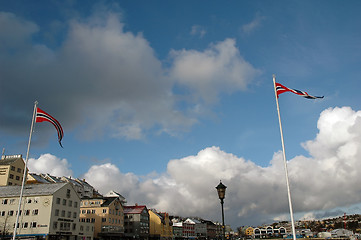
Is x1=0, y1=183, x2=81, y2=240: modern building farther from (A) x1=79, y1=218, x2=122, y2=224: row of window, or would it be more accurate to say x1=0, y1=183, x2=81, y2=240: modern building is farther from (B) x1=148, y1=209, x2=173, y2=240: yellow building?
(B) x1=148, y1=209, x2=173, y2=240: yellow building

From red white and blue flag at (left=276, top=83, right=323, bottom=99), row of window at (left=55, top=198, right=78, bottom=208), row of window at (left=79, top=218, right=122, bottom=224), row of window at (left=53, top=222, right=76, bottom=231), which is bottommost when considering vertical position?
row of window at (left=53, top=222, right=76, bottom=231)

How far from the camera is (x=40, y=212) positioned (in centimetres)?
7119

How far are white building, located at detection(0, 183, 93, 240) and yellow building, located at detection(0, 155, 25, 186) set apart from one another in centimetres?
2509

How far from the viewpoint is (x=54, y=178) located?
441 ft

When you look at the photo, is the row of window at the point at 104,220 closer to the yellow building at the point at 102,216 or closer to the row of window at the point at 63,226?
the yellow building at the point at 102,216

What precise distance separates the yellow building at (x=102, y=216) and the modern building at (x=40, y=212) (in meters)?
17.8

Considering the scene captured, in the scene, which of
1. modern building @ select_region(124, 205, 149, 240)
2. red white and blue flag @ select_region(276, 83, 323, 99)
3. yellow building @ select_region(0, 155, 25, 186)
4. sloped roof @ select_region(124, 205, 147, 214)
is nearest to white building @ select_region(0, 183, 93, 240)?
yellow building @ select_region(0, 155, 25, 186)

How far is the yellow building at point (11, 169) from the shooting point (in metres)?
102

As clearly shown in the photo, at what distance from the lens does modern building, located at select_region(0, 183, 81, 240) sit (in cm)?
6975

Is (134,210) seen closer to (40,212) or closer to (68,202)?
(68,202)

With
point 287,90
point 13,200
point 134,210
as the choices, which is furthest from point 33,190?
point 287,90

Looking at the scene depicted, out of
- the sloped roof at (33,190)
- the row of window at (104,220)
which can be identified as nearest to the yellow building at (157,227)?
the row of window at (104,220)

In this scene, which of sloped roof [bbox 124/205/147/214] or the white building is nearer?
the white building

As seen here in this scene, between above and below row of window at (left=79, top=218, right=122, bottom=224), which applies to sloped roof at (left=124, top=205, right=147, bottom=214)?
above
